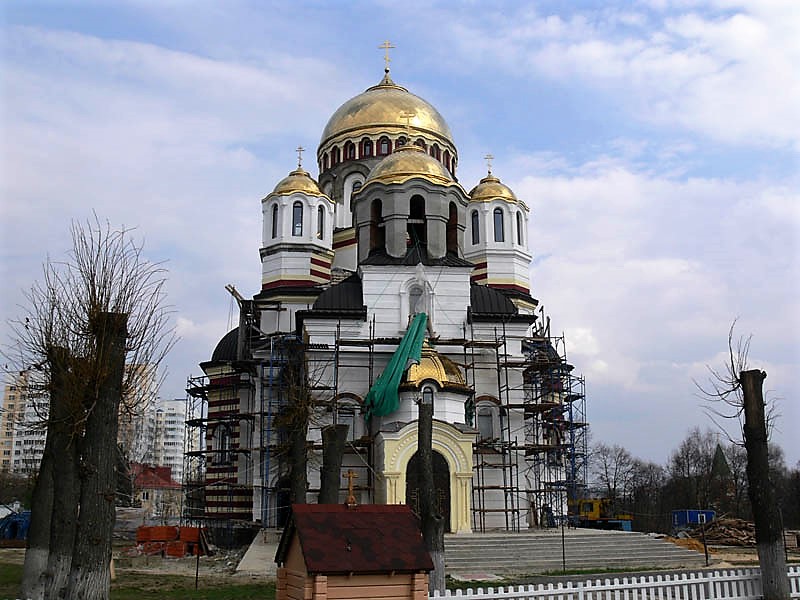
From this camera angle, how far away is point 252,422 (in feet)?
94.7

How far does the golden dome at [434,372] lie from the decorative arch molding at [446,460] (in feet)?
4.16

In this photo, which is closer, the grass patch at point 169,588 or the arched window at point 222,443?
the grass patch at point 169,588

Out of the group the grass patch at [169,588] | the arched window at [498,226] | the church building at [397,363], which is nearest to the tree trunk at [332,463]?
the grass patch at [169,588]

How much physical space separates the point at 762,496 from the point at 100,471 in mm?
9205

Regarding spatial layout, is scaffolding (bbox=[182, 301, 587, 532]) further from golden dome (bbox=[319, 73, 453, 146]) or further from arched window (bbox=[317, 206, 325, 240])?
golden dome (bbox=[319, 73, 453, 146])

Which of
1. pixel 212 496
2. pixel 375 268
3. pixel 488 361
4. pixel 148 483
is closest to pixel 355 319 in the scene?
pixel 375 268

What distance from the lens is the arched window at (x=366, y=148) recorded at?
118 ft

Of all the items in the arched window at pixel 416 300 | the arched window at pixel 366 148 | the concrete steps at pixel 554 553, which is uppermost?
the arched window at pixel 366 148

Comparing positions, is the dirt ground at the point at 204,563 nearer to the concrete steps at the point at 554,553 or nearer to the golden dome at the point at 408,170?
the concrete steps at the point at 554,553

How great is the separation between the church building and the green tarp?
0.05 meters

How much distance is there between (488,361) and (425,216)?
5245 mm

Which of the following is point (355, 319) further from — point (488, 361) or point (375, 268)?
point (488, 361)

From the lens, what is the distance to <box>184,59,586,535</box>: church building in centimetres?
2428

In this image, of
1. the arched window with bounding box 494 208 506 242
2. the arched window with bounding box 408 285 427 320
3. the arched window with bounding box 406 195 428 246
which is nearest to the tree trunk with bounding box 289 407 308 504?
the arched window with bounding box 408 285 427 320
